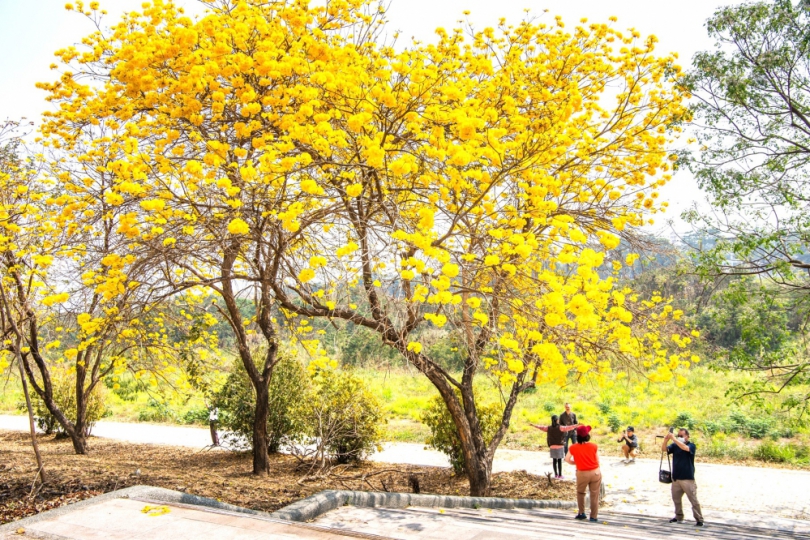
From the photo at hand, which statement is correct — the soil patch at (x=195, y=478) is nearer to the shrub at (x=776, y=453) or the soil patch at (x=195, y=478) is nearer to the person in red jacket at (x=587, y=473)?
the person in red jacket at (x=587, y=473)

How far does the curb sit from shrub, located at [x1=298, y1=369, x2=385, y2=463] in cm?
329

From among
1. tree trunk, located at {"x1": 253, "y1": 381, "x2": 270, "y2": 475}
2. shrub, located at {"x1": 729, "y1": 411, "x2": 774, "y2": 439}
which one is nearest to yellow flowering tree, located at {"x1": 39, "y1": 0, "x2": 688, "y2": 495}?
tree trunk, located at {"x1": 253, "y1": 381, "x2": 270, "y2": 475}

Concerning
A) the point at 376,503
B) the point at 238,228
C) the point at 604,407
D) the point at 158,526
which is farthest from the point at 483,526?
the point at 604,407

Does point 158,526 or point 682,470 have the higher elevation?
point 158,526

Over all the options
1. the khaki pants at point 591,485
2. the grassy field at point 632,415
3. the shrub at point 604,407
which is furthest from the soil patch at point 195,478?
the shrub at point 604,407

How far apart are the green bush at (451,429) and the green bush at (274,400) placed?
2.53 metres

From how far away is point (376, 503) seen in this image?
554 centimetres

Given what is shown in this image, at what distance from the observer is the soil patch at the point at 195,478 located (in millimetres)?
4777

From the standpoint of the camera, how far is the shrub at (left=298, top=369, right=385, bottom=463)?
9.59m

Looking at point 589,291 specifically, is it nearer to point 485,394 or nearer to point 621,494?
point 621,494

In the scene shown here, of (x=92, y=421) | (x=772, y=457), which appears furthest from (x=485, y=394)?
(x=92, y=421)

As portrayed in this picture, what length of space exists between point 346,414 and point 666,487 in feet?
17.2

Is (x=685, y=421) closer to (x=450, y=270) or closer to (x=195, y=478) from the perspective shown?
(x=195, y=478)

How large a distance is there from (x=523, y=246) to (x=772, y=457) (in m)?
10.2
